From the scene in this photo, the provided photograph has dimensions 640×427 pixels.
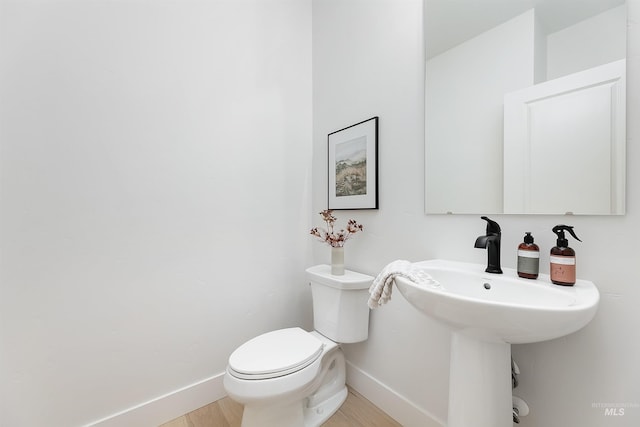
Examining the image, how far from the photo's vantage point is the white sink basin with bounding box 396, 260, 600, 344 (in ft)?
1.99

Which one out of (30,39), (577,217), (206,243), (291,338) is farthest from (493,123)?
(30,39)

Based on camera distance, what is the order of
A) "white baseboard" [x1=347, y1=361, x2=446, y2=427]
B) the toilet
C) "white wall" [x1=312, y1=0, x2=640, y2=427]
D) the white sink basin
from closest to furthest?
the white sink basin < "white wall" [x1=312, y1=0, x2=640, y2=427] < the toilet < "white baseboard" [x1=347, y1=361, x2=446, y2=427]

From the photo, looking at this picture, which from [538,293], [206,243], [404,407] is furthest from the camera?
[206,243]

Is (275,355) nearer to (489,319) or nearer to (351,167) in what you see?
(489,319)

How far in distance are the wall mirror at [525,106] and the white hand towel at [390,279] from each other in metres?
0.39

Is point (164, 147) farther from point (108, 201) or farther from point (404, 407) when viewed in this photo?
point (404, 407)

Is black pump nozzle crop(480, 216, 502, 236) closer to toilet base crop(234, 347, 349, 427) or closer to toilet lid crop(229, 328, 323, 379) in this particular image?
toilet lid crop(229, 328, 323, 379)

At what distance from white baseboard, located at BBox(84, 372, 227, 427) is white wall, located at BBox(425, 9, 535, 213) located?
153 centimetres

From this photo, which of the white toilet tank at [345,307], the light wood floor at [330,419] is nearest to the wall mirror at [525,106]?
the white toilet tank at [345,307]

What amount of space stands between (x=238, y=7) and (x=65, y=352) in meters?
1.96

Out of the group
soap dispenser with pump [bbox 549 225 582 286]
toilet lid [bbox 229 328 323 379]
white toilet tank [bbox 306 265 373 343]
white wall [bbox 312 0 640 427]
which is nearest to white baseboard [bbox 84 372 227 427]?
toilet lid [bbox 229 328 323 379]

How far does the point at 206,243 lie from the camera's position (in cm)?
150

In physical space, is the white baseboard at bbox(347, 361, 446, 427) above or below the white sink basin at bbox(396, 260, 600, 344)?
below

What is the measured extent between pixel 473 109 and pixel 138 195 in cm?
157
